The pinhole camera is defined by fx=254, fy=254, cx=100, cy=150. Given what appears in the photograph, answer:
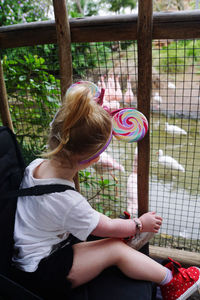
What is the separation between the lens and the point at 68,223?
81 centimetres

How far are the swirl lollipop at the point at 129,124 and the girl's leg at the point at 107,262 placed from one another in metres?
0.41

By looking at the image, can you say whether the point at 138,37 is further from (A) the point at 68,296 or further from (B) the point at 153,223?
(A) the point at 68,296

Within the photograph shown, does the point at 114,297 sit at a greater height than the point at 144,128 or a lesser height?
lesser

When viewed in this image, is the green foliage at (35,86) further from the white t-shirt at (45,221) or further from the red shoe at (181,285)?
the red shoe at (181,285)

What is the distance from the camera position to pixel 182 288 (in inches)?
38.4

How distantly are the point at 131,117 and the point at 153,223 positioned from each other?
42 centimetres

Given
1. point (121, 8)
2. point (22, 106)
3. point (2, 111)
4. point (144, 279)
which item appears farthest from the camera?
point (121, 8)

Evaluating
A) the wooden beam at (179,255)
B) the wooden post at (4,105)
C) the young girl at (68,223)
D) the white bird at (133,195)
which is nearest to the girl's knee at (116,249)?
the young girl at (68,223)

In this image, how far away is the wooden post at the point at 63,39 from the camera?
1.05 meters

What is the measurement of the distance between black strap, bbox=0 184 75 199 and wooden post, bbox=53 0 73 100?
1.88 ft

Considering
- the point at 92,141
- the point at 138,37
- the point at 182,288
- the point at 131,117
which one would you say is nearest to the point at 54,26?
the point at 138,37

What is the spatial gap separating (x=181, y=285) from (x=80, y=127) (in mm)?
730

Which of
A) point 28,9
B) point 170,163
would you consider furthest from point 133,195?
point 28,9

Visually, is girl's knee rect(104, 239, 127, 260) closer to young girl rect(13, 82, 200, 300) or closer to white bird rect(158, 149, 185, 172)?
young girl rect(13, 82, 200, 300)
